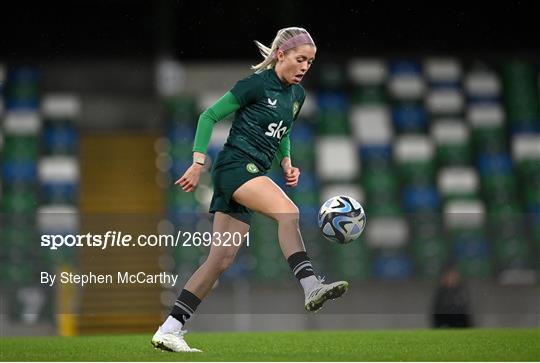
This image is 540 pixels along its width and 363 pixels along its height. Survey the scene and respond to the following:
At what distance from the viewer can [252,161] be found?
17.4 feet

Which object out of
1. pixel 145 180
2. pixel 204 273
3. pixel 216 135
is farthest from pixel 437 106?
pixel 204 273

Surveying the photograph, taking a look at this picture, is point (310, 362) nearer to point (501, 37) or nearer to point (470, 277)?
point (470, 277)

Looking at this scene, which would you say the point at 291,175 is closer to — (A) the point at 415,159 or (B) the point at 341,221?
(B) the point at 341,221

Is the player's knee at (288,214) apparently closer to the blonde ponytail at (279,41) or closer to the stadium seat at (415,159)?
the blonde ponytail at (279,41)

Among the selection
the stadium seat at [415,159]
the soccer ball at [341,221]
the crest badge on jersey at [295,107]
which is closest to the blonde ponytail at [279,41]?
the crest badge on jersey at [295,107]

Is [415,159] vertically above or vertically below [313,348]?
above

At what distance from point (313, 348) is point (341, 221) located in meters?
0.92

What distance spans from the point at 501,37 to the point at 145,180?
600cm

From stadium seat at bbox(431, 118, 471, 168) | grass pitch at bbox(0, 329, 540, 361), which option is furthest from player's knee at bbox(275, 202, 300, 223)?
stadium seat at bbox(431, 118, 471, 168)

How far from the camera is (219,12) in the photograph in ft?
50.5

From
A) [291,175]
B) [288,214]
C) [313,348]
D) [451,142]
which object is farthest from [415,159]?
[288,214]

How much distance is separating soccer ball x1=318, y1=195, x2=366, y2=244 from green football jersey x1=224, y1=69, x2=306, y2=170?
1.57 feet

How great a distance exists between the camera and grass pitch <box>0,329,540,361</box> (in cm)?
529

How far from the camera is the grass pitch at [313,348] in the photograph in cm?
529
